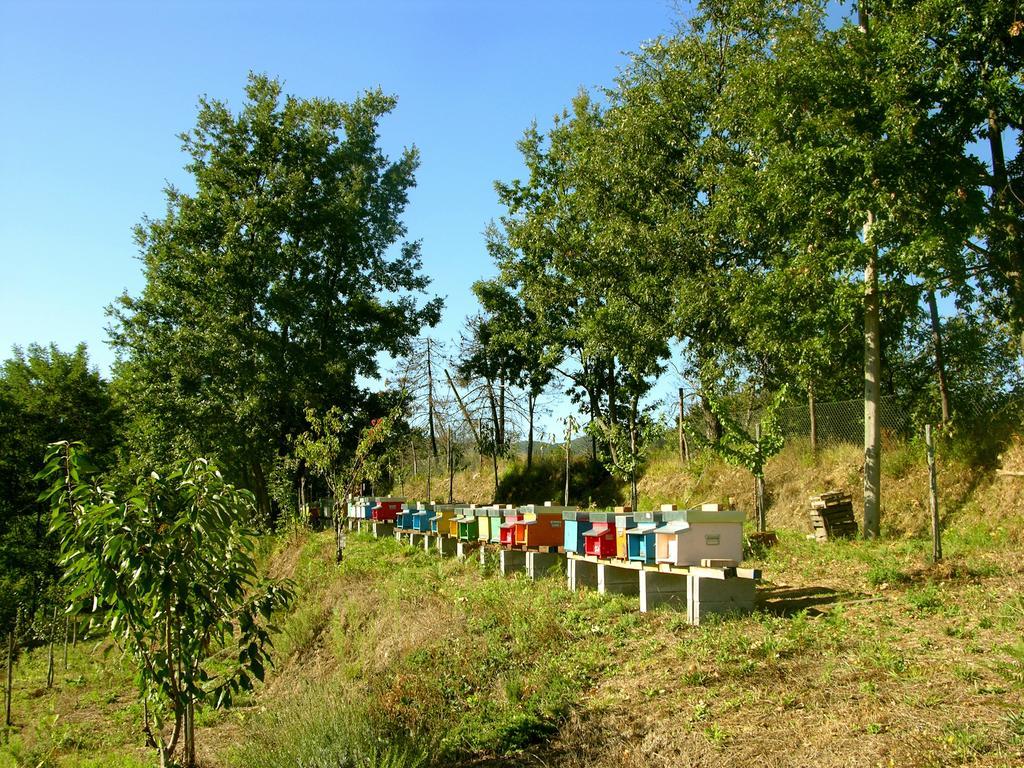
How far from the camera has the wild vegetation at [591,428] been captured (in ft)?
21.7

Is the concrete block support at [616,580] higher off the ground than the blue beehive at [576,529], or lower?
lower

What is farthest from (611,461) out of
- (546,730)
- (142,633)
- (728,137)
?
(142,633)

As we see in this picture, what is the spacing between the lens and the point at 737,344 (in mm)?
21625

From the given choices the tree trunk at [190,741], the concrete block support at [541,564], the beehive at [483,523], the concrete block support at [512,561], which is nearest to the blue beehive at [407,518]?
the beehive at [483,523]

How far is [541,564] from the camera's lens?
14.1m

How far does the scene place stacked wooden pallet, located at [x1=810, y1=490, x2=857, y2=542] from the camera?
51.6ft

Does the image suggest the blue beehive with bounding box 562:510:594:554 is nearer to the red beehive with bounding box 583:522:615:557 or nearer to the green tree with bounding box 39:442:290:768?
the red beehive with bounding box 583:522:615:557

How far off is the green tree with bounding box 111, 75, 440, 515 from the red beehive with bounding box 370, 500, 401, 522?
6.81 m

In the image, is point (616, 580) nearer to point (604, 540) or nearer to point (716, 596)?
point (604, 540)

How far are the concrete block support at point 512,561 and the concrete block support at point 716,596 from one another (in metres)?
5.54

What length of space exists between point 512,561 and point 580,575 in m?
2.83

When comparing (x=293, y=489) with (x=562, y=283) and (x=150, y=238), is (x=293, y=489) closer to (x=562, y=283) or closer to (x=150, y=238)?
(x=150, y=238)

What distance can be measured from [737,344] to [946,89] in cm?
853

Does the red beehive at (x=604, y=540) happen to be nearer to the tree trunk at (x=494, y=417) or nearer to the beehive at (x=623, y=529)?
the beehive at (x=623, y=529)
